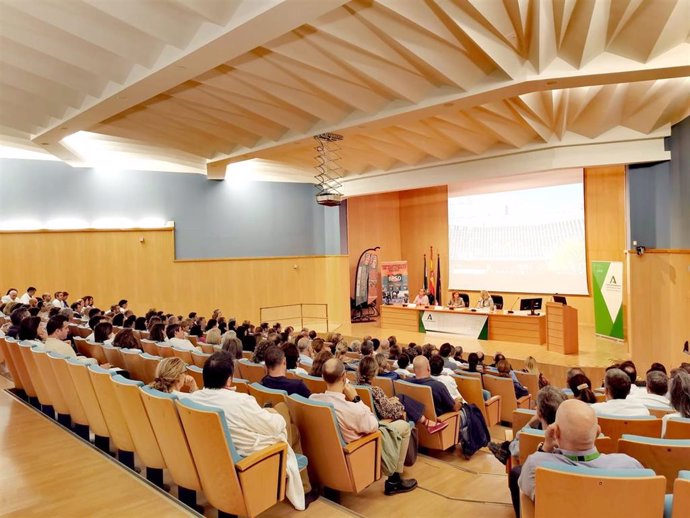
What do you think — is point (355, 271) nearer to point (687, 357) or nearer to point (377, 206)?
point (377, 206)

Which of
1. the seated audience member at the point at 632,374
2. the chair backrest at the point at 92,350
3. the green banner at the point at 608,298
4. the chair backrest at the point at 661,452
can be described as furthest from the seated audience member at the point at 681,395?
the green banner at the point at 608,298

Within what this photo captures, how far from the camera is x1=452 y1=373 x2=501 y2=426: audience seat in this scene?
4.98 m

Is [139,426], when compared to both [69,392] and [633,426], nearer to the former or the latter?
[69,392]

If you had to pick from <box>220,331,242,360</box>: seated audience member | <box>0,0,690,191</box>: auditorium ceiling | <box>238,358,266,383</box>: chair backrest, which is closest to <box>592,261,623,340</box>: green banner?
<box>0,0,690,191</box>: auditorium ceiling

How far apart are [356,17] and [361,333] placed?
912cm

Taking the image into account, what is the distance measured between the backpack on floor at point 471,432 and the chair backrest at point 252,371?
193cm

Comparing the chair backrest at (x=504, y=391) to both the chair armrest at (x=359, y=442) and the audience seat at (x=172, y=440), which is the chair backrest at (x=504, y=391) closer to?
the chair armrest at (x=359, y=442)

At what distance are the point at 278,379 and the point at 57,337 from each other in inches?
115

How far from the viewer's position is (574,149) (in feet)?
32.6

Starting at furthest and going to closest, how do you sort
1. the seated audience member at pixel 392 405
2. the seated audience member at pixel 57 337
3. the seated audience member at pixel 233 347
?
the seated audience member at pixel 233 347, the seated audience member at pixel 57 337, the seated audience member at pixel 392 405

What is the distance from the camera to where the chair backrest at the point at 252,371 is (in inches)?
189

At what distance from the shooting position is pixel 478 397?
5.02 meters

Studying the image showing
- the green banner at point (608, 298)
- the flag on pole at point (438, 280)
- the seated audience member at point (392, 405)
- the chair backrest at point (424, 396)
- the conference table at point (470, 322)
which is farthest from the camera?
the flag on pole at point (438, 280)

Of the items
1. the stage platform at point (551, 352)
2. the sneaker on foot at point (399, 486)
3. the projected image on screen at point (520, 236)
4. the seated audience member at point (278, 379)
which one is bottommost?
the stage platform at point (551, 352)
